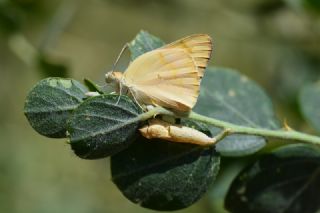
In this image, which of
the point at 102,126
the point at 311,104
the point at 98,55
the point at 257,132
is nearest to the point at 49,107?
the point at 102,126

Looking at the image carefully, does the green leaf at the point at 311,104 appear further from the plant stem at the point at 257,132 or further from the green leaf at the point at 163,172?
the green leaf at the point at 163,172

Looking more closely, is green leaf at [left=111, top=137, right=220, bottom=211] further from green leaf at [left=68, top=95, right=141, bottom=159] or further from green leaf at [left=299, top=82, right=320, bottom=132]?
green leaf at [left=299, top=82, right=320, bottom=132]

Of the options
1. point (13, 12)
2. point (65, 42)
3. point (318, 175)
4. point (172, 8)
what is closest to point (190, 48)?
point (318, 175)

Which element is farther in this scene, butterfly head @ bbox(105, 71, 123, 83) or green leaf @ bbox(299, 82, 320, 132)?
green leaf @ bbox(299, 82, 320, 132)

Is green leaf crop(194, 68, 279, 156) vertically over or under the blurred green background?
Result: over

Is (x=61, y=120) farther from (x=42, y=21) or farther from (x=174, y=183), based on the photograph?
(x=42, y=21)

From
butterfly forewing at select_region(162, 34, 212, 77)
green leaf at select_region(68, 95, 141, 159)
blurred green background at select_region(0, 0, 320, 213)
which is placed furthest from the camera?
blurred green background at select_region(0, 0, 320, 213)

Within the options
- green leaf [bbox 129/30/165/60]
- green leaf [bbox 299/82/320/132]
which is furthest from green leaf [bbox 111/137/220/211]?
green leaf [bbox 299/82/320/132]
